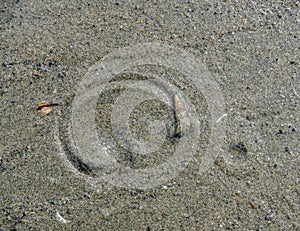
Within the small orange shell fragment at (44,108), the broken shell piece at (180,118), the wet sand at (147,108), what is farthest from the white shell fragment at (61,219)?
the broken shell piece at (180,118)

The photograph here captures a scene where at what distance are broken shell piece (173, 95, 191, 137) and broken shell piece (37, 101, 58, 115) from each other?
2.19ft

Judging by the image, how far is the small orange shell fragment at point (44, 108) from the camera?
262 cm

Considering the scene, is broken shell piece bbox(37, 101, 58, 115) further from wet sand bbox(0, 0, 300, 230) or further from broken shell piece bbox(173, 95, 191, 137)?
broken shell piece bbox(173, 95, 191, 137)

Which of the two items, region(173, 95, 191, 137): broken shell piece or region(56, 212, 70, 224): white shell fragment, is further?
region(173, 95, 191, 137): broken shell piece

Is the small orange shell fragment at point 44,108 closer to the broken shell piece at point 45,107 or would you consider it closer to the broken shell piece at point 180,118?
the broken shell piece at point 45,107

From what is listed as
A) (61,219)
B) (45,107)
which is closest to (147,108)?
(45,107)

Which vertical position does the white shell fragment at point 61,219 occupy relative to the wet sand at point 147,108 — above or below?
below

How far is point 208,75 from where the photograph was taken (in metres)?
2.74

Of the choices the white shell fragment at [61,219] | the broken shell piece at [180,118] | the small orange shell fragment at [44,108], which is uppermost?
the broken shell piece at [180,118]

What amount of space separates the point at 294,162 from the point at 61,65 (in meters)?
1.40

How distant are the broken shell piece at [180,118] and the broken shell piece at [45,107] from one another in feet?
2.19

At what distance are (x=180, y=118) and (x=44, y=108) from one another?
75 cm

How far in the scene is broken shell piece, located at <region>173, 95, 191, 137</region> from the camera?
8.50 feet

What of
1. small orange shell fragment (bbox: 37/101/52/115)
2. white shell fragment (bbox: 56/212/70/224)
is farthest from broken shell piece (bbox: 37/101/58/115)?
white shell fragment (bbox: 56/212/70/224)
